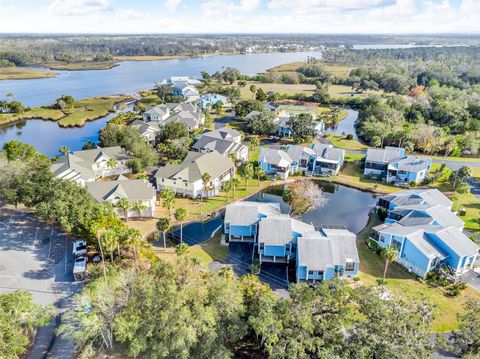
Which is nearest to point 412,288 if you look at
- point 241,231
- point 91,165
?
point 241,231

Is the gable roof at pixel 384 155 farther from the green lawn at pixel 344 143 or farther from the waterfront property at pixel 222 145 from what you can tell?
the waterfront property at pixel 222 145

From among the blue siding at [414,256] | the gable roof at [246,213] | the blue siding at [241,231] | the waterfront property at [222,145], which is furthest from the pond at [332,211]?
the waterfront property at [222,145]

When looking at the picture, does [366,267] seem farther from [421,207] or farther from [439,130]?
[439,130]

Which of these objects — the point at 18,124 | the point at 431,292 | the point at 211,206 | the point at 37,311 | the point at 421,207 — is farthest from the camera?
the point at 18,124

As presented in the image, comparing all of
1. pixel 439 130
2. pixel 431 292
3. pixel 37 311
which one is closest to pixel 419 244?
pixel 431 292

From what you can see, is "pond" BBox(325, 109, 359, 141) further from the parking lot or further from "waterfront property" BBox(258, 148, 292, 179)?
the parking lot

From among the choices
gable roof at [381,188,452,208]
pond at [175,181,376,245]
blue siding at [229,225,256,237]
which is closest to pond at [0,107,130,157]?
Result: pond at [175,181,376,245]
